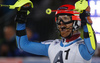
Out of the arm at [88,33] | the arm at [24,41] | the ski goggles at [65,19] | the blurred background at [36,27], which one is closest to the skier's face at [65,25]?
the ski goggles at [65,19]

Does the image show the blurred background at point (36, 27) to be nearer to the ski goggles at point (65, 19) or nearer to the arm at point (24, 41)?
the arm at point (24, 41)

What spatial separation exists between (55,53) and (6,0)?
4610 millimetres

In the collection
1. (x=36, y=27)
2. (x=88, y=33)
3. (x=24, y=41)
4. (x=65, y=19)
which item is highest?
(x=65, y=19)

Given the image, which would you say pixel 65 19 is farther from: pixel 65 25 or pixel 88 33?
pixel 88 33

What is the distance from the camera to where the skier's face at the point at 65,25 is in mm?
3561

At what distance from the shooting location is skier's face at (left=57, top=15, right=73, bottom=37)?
3.56 meters

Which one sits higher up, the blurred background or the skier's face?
the skier's face

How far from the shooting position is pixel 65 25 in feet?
11.7

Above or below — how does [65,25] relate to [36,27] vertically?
above

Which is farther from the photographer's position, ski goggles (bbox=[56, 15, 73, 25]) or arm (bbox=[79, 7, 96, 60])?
ski goggles (bbox=[56, 15, 73, 25])

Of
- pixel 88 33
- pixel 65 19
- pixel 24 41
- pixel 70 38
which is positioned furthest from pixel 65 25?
pixel 24 41

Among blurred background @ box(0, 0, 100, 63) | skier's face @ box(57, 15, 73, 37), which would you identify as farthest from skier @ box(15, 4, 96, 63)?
blurred background @ box(0, 0, 100, 63)

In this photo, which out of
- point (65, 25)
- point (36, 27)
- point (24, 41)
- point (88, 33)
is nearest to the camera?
point (88, 33)

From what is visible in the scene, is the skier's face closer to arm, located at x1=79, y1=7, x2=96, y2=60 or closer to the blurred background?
arm, located at x1=79, y1=7, x2=96, y2=60
